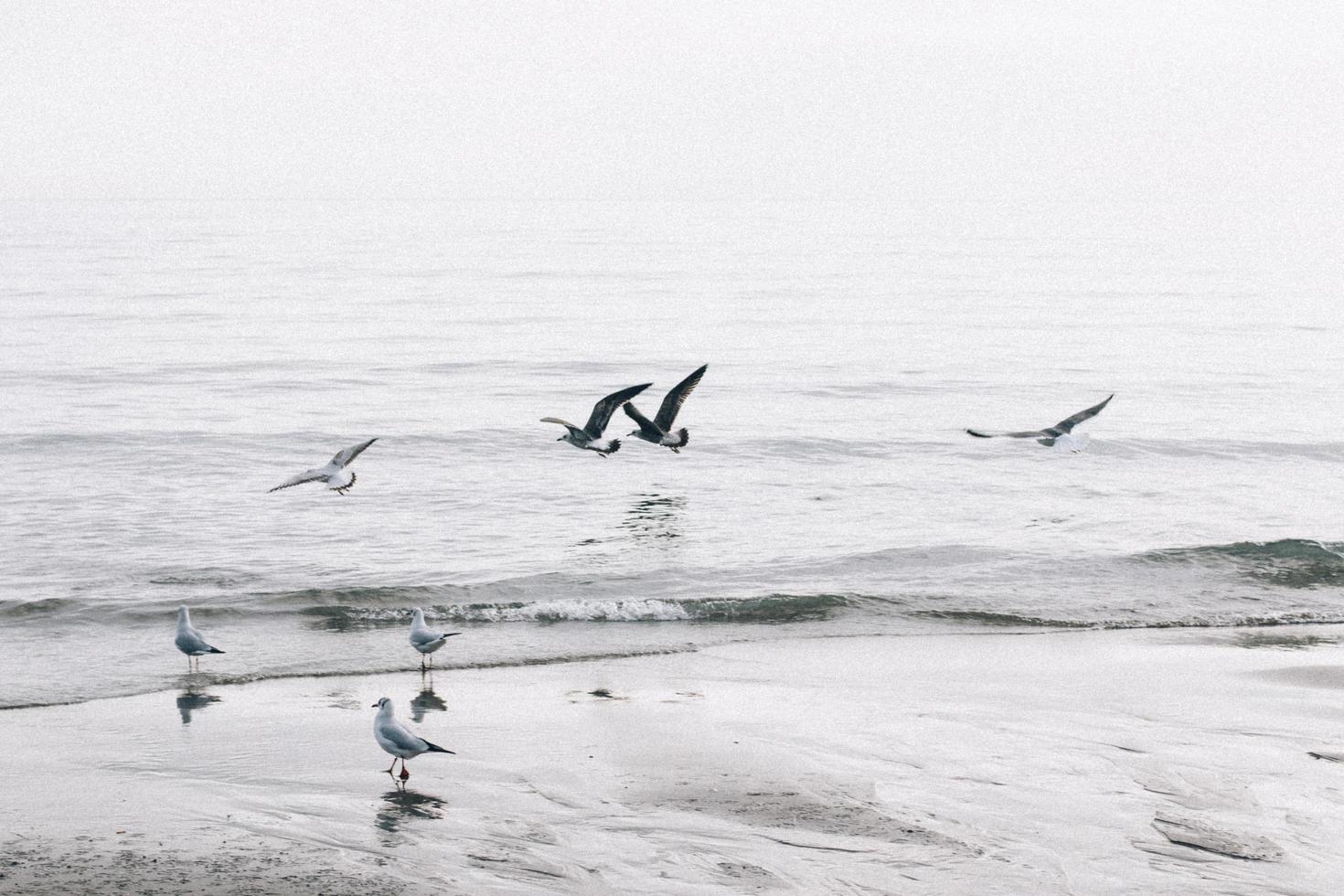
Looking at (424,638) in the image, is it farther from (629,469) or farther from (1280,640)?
(629,469)

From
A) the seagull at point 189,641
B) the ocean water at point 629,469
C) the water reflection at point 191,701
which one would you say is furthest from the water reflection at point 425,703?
the seagull at point 189,641

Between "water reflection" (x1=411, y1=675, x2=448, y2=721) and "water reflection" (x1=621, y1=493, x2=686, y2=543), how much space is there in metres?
7.67

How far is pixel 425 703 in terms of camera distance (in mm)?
12664

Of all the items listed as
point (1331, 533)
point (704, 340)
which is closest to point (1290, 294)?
point (704, 340)

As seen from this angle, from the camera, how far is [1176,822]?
375 inches

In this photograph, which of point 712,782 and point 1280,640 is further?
point 1280,640

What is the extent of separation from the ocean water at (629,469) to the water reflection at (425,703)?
43.2 inches

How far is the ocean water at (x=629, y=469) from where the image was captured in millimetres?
16391

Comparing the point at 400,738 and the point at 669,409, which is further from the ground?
the point at 669,409

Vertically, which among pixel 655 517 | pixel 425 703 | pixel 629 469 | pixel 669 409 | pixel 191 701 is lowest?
pixel 191 701

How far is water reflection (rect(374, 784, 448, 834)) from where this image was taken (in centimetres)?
966

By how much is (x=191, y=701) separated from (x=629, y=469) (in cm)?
1470

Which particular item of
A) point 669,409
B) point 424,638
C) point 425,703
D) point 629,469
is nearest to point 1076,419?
point 669,409

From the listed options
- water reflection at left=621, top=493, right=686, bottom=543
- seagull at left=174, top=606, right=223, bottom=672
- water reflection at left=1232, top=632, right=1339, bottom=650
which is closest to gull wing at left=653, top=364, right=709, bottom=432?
water reflection at left=621, top=493, right=686, bottom=543
